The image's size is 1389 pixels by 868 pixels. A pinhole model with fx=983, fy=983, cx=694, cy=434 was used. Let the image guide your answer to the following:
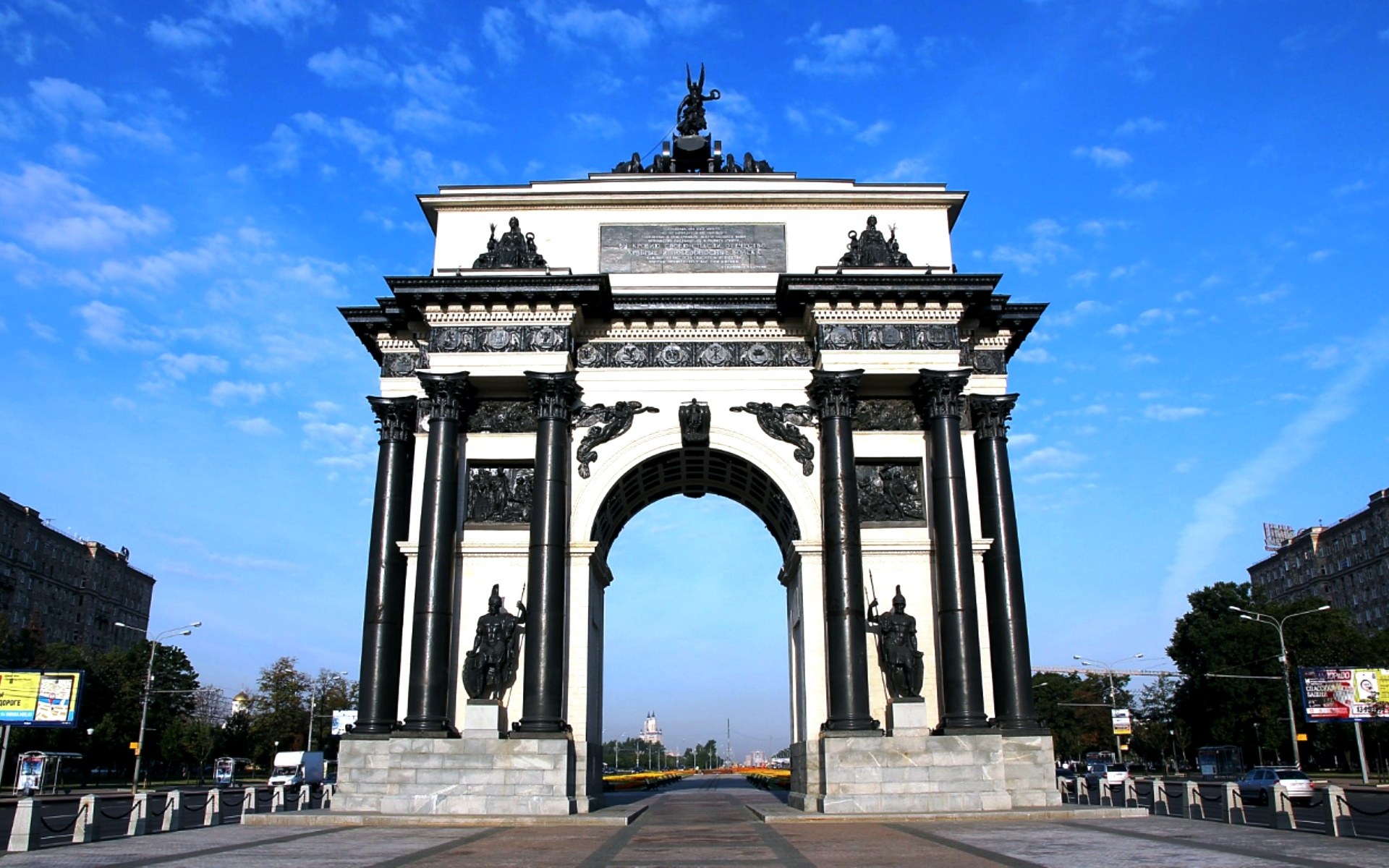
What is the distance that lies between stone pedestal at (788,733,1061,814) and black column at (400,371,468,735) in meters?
9.99

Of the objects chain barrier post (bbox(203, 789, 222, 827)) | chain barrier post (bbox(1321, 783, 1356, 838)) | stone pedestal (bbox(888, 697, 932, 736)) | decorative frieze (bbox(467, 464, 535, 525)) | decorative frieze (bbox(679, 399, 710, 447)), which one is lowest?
chain barrier post (bbox(203, 789, 222, 827))

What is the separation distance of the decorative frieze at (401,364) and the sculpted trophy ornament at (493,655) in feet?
25.7

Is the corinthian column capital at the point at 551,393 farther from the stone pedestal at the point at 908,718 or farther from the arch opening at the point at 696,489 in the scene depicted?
the stone pedestal at the point at 908,718

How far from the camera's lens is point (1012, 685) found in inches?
1073

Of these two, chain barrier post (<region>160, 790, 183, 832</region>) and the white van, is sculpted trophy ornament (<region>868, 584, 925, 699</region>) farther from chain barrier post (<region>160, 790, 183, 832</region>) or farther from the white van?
the white van

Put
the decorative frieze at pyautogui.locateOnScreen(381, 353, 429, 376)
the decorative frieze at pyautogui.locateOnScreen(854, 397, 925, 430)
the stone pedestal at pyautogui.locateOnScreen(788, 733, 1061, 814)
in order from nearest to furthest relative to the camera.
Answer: the stone pedestal at pyautogui.locateOnScreen(788, 733, 1061, 814) < the decorative frieze at pyautogui.locateOnScreen(854, 397, 925, 430) < the decorative frieze at pyautogui.locateOnScreen(381, 353, 429, 376)

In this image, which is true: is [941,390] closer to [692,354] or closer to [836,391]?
[836,391]

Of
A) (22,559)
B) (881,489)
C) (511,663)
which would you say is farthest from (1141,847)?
(22,559)

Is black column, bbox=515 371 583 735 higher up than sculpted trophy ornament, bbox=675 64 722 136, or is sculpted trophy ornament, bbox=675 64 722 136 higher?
sculpted trophy ornament, bbox=675 64 722 136

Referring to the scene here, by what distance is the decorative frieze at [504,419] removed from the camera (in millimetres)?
28828

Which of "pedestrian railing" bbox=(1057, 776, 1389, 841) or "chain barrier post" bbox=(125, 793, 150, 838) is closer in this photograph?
"pedestrian railing" bbox=(1057, 776, 1389, 841)

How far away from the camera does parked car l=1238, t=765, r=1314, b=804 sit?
34.0 m

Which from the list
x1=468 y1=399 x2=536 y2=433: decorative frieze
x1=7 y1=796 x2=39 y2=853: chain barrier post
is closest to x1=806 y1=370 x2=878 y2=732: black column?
x1=468 y1=399 x2=536 y2=433: decorative frieze

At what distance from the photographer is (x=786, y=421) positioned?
28.9m
